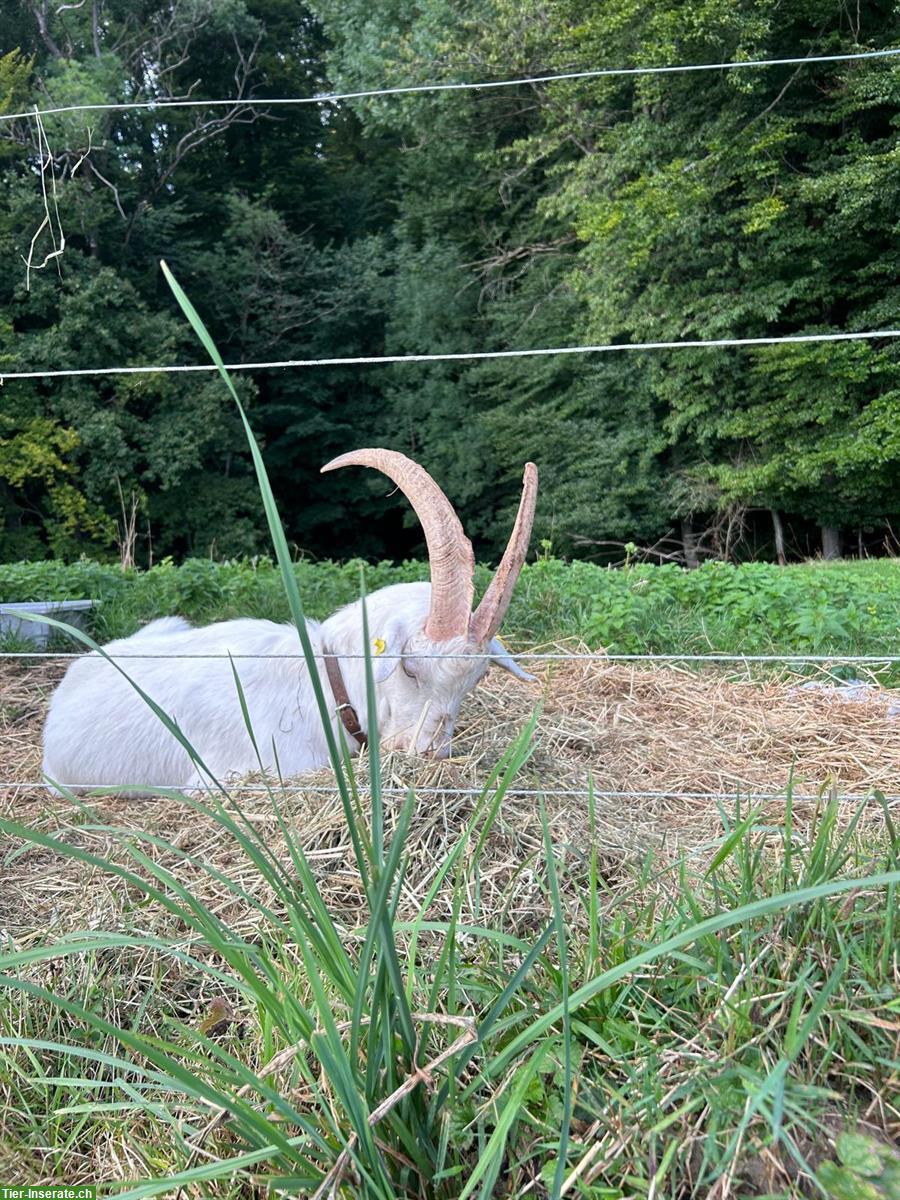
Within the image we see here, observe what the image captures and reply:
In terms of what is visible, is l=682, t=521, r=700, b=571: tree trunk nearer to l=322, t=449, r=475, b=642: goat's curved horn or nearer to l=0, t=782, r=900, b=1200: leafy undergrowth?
l=322, t=449, r=475, b=642: goat's curved horn

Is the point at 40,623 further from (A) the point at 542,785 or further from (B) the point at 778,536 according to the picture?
(B) the point at 778,536

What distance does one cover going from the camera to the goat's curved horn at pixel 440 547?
2.83m

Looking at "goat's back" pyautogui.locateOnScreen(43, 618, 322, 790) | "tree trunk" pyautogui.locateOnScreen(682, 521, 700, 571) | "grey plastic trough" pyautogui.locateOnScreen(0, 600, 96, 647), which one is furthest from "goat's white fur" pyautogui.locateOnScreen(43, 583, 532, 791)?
"tree trunk" pyautogui.locateOnScreen(682, 521, 700, 571)

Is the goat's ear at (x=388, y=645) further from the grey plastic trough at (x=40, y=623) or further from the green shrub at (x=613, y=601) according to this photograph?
the grey plastic trough at (x=40, y=623)

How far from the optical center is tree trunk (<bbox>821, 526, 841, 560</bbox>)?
1614cm

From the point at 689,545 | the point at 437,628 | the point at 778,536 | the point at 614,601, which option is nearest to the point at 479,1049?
the point at 437,628

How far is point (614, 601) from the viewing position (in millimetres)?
5418

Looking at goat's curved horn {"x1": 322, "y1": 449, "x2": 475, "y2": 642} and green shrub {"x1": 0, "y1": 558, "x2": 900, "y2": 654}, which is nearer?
goat's curved horn {"x1": 322, "y1": 449, "x2": 475, "y2": 642}

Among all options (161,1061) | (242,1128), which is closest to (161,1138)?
(242,1128)

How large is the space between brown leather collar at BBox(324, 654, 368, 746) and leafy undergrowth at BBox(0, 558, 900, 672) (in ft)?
6.47

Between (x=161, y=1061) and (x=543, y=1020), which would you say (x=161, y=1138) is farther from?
(x=543, y=1020)

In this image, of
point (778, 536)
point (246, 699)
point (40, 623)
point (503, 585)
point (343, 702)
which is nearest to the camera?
point (503, 585)

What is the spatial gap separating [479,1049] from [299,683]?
2.04 m

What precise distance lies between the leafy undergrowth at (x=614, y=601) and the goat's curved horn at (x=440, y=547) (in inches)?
76.1
